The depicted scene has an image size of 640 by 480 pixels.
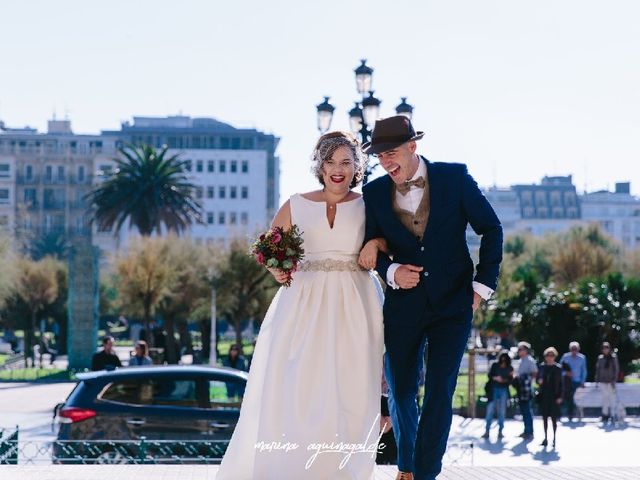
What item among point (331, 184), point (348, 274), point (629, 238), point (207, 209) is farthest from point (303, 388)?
point (629, 238)

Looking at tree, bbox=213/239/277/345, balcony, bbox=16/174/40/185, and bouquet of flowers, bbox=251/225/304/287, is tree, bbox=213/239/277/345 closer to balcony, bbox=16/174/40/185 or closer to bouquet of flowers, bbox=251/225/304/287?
bouquet of flowers, bbox=251/225/304/287

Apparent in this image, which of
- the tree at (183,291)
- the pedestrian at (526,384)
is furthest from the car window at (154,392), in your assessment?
the tree at (183,291)

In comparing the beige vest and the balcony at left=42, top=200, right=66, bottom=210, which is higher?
the balcony at left=42, top=200, right=66, bottom=210

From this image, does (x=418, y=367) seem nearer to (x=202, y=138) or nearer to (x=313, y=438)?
(x=313, y=438)

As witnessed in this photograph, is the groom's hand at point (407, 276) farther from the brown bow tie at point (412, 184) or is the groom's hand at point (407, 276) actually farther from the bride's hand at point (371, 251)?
the brown bow tie at point (412, 184)

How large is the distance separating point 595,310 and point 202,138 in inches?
4411

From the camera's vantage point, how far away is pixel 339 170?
276 inches

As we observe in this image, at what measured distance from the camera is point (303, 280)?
23.1 ft

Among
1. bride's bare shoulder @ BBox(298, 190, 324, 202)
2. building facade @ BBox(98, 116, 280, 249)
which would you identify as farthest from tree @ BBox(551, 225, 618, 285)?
building facade @ BBox(98, 116, 280, 249)

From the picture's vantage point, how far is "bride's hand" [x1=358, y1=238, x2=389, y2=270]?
6.80m

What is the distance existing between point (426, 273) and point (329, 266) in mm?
705

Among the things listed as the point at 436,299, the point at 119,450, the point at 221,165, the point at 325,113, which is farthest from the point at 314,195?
the point at 221,165

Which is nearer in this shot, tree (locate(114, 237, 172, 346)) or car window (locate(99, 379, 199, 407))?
car window (locate(99, 379, 199, 407))

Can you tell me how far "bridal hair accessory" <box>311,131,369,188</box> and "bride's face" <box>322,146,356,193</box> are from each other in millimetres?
22
